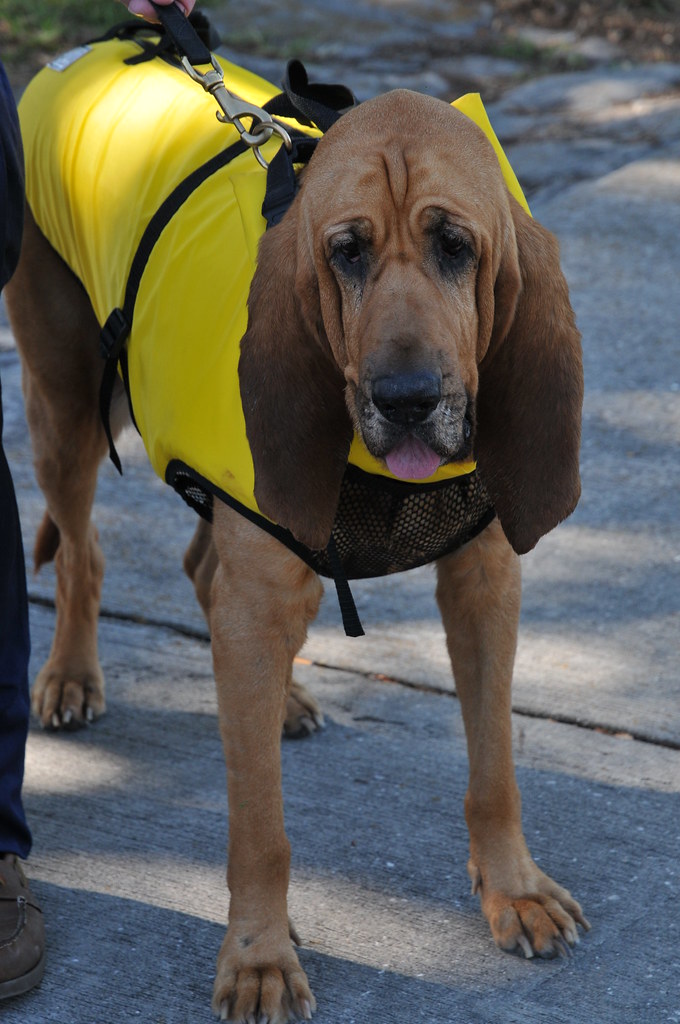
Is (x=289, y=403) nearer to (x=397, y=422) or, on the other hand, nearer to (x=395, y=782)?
(x=397, y=422)

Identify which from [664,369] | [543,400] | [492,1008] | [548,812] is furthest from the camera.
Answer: [664,369]

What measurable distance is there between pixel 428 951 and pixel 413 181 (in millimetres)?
1653

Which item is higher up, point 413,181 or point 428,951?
point 413,181

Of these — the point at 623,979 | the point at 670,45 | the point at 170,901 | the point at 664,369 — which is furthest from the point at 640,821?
the point at 670,45

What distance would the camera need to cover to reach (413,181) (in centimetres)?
232

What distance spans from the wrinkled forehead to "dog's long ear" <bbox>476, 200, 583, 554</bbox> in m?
0.13

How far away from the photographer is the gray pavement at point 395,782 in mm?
2824

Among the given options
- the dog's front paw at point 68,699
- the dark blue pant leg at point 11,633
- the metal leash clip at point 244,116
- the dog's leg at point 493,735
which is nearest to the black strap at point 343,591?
the dog's leg at point 493,735

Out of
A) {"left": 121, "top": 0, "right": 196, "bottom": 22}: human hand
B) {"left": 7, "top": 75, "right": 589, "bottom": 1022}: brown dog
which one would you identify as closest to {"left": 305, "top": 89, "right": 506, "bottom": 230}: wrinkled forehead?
{"left": 7, "top": 75, "right": 589, "bottom": 1022}: brown dog

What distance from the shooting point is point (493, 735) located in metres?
3.01

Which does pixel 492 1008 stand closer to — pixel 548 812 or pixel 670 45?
pixel 548 812

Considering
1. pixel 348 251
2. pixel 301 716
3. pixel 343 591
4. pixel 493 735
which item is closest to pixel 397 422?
pixel 348 251

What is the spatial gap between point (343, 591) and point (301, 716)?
0.98 metres

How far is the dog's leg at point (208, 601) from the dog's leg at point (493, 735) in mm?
588
